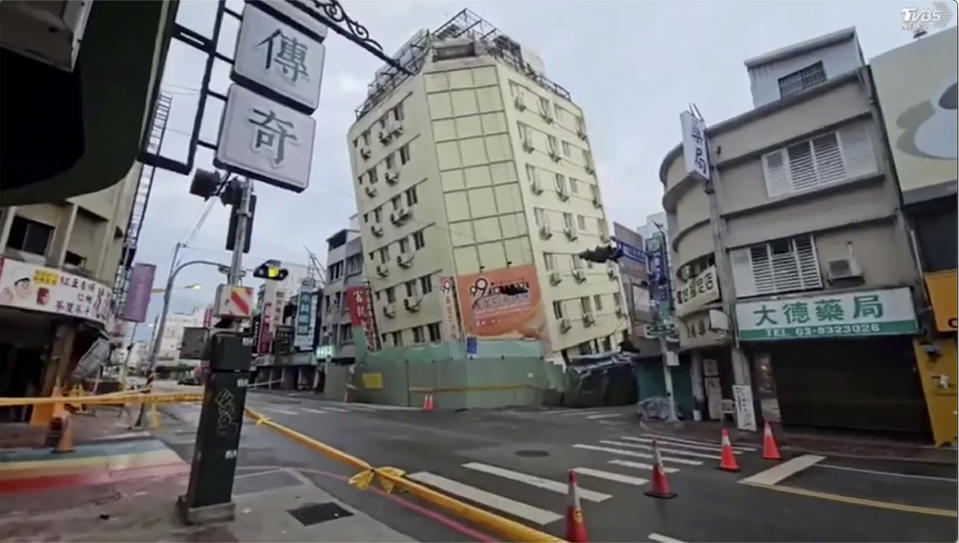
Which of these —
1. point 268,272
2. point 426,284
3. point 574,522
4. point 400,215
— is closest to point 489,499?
point 574,522

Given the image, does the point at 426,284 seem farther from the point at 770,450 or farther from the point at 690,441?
the point at 770,450

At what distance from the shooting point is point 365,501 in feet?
21.5

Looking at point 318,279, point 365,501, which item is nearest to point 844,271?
point 365,501

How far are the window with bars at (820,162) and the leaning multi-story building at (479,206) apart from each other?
1573cm

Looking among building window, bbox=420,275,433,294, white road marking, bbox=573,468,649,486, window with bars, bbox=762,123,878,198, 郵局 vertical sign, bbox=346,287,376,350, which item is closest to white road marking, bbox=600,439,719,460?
white road marking, bbox=573,468,649,486

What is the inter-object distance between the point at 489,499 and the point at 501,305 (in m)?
21.7

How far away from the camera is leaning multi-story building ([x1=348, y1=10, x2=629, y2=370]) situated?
95.5 ft

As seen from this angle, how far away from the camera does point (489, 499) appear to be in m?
6.70

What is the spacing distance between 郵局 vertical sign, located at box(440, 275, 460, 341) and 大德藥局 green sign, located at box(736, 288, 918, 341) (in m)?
16.5

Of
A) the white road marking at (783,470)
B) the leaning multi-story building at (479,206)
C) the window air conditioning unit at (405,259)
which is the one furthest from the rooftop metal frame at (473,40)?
the white road marking at (783,470)

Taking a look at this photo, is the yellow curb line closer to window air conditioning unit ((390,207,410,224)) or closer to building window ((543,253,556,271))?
building window ((543,253,556,271))

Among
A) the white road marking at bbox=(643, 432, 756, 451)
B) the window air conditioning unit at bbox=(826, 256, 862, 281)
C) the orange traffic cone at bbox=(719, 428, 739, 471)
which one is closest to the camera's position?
the orange traffic cone at bbox=(719, 428, 739, 471)

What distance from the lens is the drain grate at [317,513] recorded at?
18.2ft

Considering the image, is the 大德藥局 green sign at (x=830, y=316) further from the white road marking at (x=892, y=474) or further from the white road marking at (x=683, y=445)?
the white road marking at (x=892, y=474)
